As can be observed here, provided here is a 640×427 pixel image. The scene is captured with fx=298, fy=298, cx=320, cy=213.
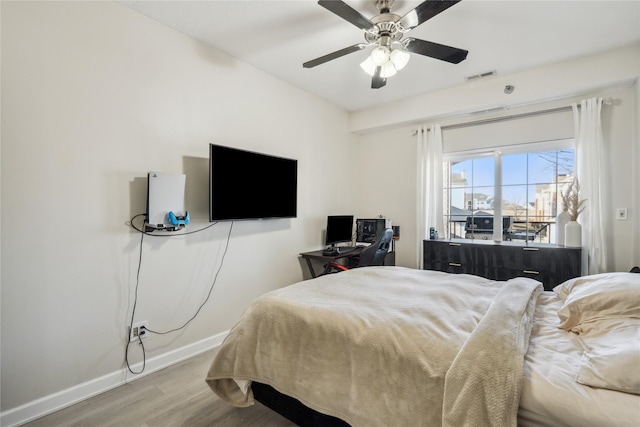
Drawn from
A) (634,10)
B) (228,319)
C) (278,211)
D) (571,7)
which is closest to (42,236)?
(228,319)

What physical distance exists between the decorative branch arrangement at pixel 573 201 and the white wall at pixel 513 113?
0.26m

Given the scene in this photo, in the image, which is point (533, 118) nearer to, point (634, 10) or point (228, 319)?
point (634, 10)

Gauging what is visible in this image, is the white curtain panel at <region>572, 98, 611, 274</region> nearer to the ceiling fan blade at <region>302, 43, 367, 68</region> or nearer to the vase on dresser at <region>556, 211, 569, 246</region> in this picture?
the vase on dresser at <region>556, 211, 569, 246</region>

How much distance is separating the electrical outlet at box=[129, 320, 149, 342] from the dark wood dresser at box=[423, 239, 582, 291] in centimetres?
304

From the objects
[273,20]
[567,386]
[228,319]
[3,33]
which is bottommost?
[228,319]

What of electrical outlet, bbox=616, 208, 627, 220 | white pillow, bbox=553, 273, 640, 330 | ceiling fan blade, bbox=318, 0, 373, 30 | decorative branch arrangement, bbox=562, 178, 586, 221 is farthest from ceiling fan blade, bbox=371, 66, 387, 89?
electrical outlet, bbox=616, 208, 627, 220

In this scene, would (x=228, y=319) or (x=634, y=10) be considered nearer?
(x=634, y=10)

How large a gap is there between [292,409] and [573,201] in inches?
129

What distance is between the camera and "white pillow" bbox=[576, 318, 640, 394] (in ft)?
3.12

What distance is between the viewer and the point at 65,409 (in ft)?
6.26

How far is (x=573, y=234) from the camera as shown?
299 cm

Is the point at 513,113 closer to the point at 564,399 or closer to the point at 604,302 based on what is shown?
the point at 604,302

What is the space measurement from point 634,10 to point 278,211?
333 centimetres

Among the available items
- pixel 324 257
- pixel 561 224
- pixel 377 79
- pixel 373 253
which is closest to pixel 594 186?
pixel 561 224
